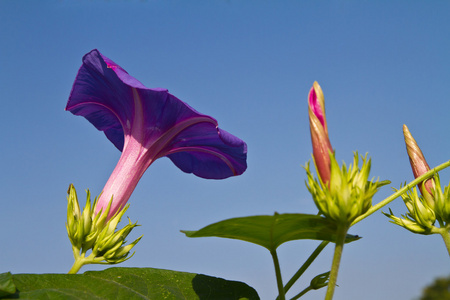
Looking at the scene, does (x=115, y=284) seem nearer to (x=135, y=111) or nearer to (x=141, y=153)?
(x=141, y=153)

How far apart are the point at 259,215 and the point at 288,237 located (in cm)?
33

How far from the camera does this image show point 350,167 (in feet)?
4.92

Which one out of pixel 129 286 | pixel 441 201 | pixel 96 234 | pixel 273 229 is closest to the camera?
pixel 273 229

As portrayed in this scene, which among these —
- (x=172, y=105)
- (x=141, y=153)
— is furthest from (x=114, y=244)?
(x=172, y=105)

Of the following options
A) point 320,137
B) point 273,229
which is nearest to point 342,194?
point 320,137

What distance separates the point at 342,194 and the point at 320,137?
197 millimetres

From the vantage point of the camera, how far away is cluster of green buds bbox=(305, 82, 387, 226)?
143 centimetres

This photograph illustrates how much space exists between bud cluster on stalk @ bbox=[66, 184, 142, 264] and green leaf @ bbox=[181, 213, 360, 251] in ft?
2.05

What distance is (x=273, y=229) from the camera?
173cm

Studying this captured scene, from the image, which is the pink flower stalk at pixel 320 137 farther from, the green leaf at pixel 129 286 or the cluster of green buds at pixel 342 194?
the green leaf at pixel 129 286

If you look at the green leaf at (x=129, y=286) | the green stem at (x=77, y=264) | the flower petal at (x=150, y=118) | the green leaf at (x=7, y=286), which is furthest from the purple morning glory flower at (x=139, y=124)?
the green leaf at (x=7, y=286)

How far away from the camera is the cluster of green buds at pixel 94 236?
219 cm

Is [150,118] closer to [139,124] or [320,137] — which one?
[139,124]

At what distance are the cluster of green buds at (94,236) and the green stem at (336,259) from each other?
1.12m
